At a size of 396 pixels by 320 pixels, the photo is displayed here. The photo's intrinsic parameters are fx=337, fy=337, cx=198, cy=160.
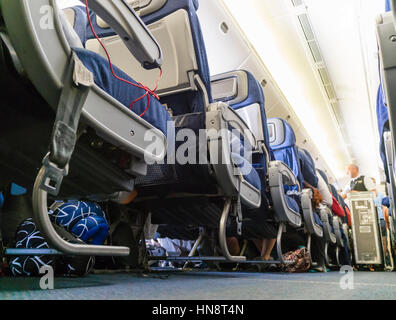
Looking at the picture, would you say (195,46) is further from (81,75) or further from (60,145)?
(60,145)

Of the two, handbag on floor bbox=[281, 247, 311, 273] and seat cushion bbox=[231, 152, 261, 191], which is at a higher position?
seat cushion bbox=[231, 152, 261, 191]

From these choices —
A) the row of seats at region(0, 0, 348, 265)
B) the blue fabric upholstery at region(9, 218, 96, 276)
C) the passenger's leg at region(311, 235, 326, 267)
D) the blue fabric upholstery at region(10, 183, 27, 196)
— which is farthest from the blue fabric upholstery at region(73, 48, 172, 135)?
the passenger's leg at region(311, 235, 326, 267)

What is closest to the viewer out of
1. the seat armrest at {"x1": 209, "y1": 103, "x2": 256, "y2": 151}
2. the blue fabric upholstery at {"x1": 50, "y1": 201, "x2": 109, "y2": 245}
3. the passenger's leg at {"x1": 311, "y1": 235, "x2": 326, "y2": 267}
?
the blue fabric upholstery at {"x1": 50, "y1": 201, "x2": 109, "y2": 245}

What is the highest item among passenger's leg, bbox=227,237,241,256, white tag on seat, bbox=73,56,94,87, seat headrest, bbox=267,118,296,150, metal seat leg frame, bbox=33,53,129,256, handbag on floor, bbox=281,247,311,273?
seat headrest, bbox=267,118,296,150

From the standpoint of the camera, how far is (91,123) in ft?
3.21

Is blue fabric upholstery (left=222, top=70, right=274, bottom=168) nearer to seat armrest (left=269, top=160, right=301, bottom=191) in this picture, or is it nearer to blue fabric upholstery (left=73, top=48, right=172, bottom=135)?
seat armrest (left=269, top=160, right=301, bottom=191)

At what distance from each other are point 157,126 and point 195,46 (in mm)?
638

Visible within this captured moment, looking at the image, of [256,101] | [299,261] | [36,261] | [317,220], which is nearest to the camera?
[36,261]

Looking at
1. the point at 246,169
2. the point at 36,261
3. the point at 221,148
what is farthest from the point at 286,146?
the point at 36,261

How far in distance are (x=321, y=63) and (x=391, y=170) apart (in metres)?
5.26

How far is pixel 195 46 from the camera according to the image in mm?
1703

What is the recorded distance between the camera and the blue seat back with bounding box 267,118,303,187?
3.84 meters

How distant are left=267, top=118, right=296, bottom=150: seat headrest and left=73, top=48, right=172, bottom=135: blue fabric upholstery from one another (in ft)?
9.14
